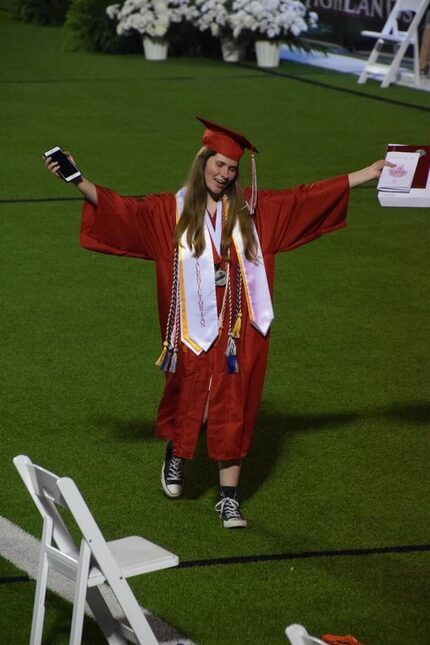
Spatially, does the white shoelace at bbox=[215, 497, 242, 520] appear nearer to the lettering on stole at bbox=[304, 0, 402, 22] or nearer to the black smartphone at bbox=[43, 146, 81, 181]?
the black smartphone at bbox=[43, 146, 81, 181]

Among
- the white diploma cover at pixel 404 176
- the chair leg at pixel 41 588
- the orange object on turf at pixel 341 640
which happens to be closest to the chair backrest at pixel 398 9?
the white diploma cover at pixel 404 176

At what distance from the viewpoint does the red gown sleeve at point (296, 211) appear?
19.3 ft

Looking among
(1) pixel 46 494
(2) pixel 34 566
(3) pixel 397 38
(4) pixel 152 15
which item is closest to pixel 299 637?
(1) pixel 46 494

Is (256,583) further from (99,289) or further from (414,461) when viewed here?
(99,289)

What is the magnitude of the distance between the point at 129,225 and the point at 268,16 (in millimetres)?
14852

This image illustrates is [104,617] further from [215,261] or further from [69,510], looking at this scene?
[215,261]

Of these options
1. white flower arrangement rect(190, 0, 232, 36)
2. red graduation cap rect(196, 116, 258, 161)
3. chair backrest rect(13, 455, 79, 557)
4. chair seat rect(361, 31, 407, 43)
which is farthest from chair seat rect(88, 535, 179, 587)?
white flower arrangement rect(190, 0, 232, 36)

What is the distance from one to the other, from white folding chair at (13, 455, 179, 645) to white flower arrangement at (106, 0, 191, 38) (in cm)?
1668

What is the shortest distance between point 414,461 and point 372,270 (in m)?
3.64

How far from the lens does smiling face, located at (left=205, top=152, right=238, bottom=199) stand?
18.8 ft

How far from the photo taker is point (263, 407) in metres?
7.50

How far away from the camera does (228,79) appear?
1966 centimetres

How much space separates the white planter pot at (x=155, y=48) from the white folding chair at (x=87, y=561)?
57.7 ft

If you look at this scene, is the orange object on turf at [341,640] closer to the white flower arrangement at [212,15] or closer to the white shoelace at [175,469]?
the white shoelace at [175,469]
